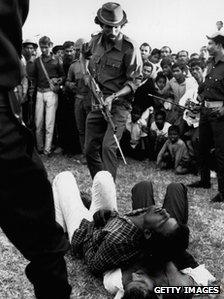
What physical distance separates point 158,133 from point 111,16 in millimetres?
3094

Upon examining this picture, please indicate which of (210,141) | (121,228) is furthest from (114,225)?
(210,141)

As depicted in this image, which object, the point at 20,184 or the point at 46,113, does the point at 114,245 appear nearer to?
the point at 20,184

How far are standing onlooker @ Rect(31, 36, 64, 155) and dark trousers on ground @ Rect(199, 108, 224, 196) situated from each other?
2908 mm

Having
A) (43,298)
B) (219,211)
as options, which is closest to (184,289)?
(43,298)

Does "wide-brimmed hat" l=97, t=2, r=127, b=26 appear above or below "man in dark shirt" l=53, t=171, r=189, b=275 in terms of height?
above

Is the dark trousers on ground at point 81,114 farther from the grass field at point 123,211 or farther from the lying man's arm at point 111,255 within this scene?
the lying man's arm at point 111,255

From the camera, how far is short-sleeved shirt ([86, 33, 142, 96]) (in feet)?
18.0

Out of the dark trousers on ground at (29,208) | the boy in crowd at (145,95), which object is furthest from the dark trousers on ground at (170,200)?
the boy in crowd at (145,95)

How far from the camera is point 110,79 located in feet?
18.2

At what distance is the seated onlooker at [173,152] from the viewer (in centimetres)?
750

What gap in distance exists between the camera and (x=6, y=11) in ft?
6.15

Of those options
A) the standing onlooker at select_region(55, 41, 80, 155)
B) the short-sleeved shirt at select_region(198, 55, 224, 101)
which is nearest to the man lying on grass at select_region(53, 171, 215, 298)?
the short-sleeved shirt at select_region(198, 55, 224, 101)

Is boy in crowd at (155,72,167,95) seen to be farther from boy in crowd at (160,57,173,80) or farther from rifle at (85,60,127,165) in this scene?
rifle at (85,60,127,165)

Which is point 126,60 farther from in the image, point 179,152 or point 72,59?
point 72,59
